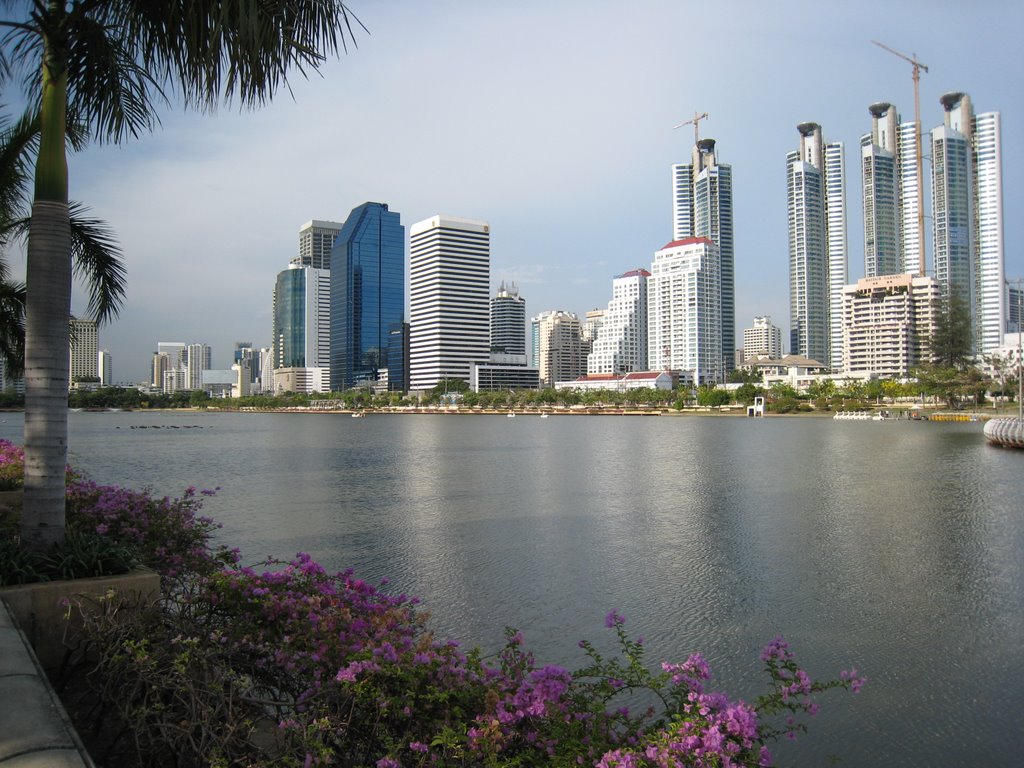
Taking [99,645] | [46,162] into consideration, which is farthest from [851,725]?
[46,162]

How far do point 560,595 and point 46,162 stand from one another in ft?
27.3

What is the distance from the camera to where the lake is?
7.45m

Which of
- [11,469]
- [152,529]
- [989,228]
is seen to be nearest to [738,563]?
[152,529]

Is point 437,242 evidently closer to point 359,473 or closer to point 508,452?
point 508,452

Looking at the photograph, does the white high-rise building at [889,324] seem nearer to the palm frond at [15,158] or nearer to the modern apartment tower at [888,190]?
the modern apartment tower at [888,190]

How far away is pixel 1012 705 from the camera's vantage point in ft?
23.5

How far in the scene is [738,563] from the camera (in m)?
13.1

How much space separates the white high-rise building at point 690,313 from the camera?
594ft

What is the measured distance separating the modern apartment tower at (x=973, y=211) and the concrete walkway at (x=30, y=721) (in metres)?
199

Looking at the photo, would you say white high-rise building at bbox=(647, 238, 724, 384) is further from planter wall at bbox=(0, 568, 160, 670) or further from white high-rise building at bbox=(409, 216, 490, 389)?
planter wall at bbox=(0, 568, 160, 670)

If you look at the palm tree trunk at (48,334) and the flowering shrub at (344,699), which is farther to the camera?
the palm tree trunk at (48,334)

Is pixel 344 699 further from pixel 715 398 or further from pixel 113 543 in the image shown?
pixel 715 398

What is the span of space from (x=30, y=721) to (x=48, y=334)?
372 cm

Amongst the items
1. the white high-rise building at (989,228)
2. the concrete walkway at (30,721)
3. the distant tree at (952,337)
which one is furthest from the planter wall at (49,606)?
the white high-rise building at (989,228)
